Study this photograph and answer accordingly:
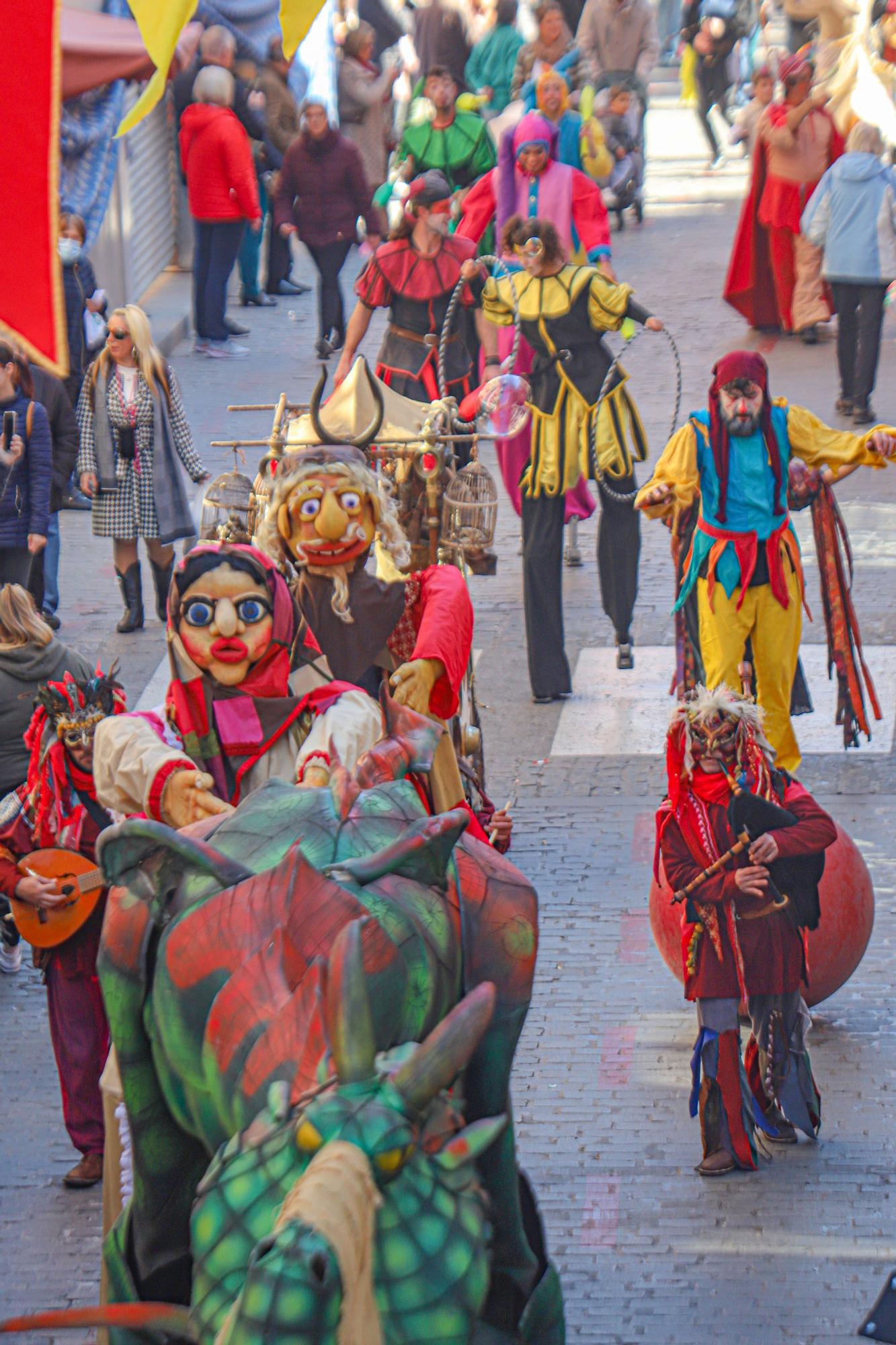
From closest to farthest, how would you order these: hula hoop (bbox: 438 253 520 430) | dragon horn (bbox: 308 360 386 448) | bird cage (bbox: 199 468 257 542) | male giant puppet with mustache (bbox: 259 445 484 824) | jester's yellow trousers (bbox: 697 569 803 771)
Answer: male giant puppet with mustache (bbox: 259 445 484 824) → dragon horn (bbox: 308 360 386 448) → bird cage (bbox: 199 468 257 542) → jester's yellow trousers (bbox: 697 569 803 771) → hula hoop (bbox: 438 253 520 430)

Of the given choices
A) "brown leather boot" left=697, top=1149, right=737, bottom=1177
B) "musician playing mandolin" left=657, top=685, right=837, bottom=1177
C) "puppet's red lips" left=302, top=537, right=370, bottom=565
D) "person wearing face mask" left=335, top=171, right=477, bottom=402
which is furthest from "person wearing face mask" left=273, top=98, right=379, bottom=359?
"brown leather boot" left=697, top=1149, right=737, bottom=1177

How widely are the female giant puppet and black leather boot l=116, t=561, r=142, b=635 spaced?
20.5 feet

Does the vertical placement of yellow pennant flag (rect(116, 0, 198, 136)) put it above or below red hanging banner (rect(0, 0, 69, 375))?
above

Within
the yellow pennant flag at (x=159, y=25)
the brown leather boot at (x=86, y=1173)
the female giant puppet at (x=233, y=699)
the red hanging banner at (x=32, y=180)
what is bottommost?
the brown leather boot at (x=86, y=1173)

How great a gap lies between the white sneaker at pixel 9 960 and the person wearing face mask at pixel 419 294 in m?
4.54

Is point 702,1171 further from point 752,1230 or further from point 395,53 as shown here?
point 395,53

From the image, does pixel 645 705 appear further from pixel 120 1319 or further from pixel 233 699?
pixel 120 1319

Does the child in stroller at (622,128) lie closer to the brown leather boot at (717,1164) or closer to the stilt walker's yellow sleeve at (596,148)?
the stilt walker's yellow sleeve at (596,148)

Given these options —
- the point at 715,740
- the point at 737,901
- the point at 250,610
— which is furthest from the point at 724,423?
the point at 250,610

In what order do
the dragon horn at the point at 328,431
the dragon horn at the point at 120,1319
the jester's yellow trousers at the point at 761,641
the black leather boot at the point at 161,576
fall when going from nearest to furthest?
the dragon horn at the point at 120,1319 < the dragon horn at the point at 328,431 < the jester's yellow trousers at the point at 761,641 < the black leather boot at the point at 161,576

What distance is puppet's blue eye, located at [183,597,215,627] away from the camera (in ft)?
16.9

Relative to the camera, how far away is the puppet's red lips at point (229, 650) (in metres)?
5.18

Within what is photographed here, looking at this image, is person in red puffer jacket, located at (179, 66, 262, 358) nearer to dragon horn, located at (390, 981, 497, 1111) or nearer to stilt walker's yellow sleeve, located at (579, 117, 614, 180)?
stilt walker's yellow sleeve, located at (579, 117, 614, 180)

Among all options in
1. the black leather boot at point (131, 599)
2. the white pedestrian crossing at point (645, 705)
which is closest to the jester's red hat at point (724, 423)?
the white pedestrian crossing at point (645, 705)
